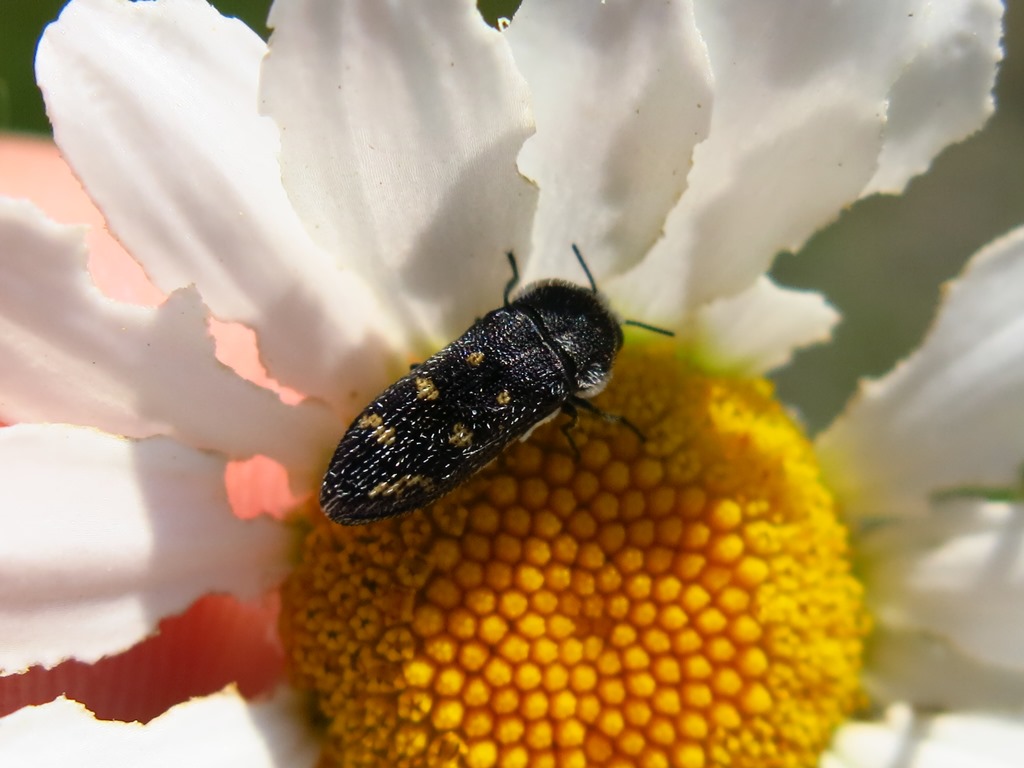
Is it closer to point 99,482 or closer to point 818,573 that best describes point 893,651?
point 818,573

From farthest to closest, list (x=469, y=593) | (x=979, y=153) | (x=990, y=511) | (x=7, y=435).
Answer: (x=979, y=153) < (x=990, y=511) < (x=469, y=593) < (x=7, y=435)

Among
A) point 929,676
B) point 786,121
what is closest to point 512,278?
point 786,121

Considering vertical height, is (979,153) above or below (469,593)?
above

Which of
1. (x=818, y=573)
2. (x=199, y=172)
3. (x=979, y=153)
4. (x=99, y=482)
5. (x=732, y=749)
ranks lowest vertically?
(x=732, y=749)

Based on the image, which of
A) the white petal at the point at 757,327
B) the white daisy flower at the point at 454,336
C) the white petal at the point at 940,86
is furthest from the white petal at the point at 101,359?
the white petal at the point at 940,86

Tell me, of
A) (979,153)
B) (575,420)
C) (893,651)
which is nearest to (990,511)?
(893,651)

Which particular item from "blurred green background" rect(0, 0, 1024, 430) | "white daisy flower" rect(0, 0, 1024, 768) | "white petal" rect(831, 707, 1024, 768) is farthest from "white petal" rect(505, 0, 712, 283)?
"blurred green background" rect(0, 0, 1024, 430)

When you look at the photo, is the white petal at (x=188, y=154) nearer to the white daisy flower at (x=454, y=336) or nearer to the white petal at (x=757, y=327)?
the white daisy flower at (x=454, y=336)

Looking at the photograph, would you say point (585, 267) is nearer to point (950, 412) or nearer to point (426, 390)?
point (426, 390)
